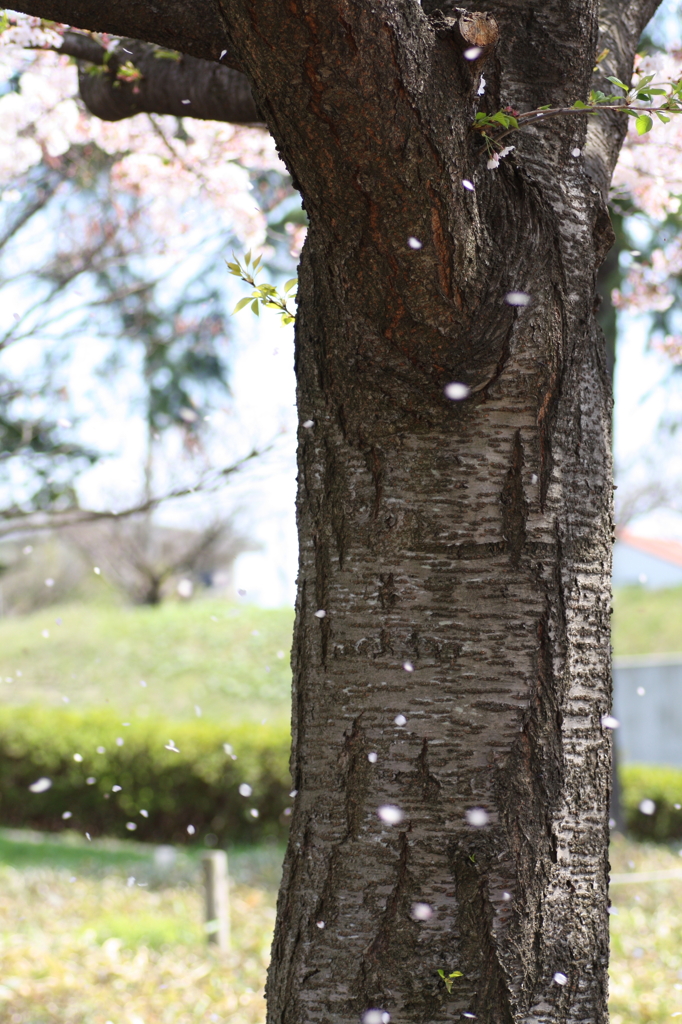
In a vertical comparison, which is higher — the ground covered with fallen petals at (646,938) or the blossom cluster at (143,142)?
the blossom cluster at (143,142)

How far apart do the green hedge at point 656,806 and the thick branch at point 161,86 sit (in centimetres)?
655

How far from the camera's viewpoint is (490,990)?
1268 mm

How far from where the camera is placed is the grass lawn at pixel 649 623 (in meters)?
16.5

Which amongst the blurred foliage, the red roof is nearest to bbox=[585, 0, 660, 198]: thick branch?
the blurred foliage

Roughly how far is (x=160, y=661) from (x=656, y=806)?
7.57 meters

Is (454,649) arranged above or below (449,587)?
below

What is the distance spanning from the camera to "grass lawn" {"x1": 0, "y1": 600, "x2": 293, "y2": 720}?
11.4 meters

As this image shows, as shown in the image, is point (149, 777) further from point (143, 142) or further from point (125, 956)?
point (143, 142)

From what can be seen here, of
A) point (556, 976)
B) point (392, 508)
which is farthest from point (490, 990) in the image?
point (392, 508)

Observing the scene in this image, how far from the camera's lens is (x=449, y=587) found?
1340 mm

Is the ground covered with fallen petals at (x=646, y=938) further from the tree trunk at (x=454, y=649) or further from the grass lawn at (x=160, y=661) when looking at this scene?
the grass lawn at (x=160, y=661)

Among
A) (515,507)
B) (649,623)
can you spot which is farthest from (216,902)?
(649,623)

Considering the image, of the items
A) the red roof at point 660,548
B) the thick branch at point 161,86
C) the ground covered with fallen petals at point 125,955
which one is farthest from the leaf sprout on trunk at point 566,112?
the red roof at point 660,548

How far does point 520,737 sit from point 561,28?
1.30 meters
